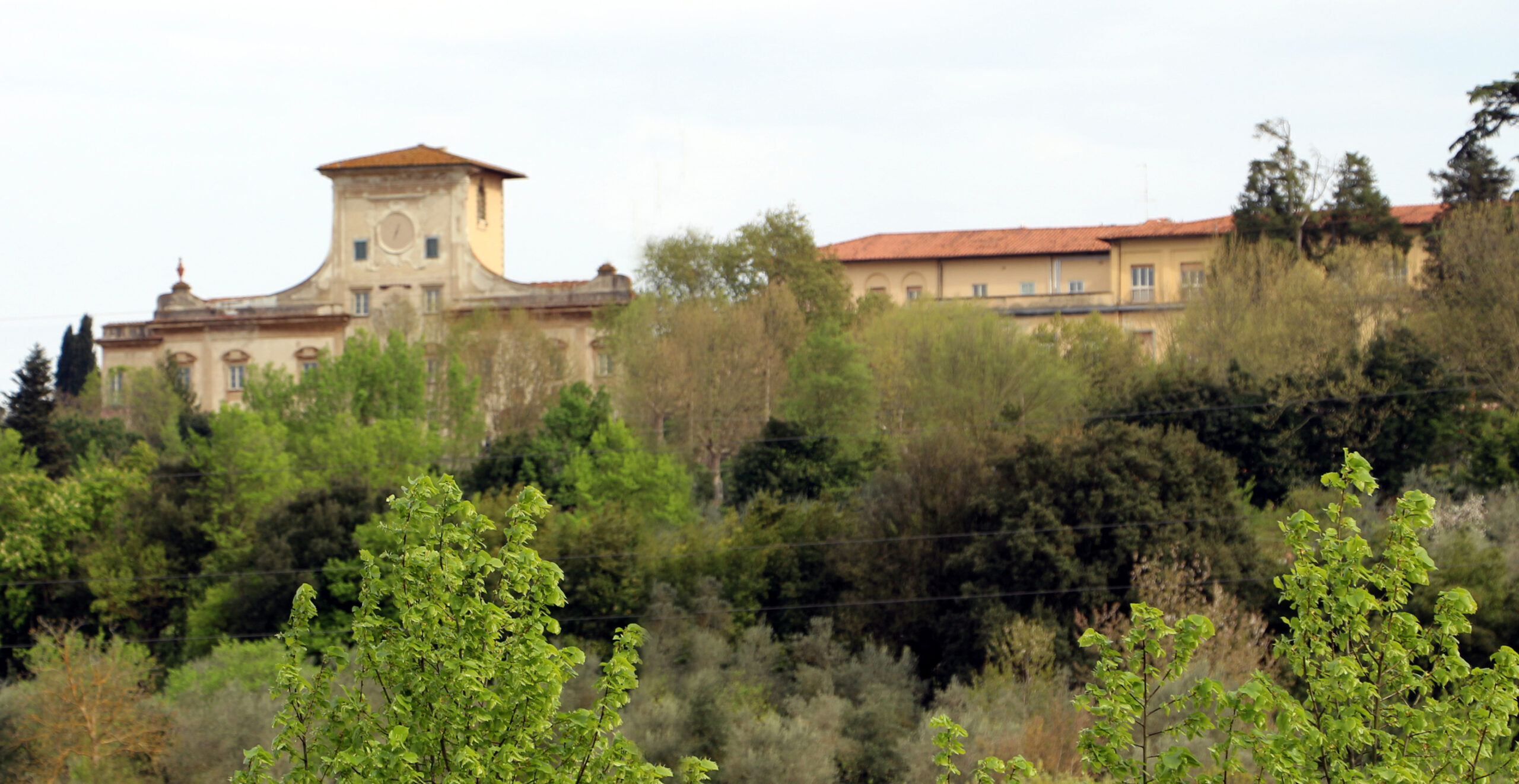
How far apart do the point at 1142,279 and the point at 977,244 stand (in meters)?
7.39

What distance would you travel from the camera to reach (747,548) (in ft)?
122

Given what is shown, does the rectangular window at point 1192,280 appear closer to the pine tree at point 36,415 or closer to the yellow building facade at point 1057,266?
the yellow building facade at point 1057,266

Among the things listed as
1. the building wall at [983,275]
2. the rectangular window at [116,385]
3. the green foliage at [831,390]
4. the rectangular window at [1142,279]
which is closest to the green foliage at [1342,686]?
the green foliage at [831,390]

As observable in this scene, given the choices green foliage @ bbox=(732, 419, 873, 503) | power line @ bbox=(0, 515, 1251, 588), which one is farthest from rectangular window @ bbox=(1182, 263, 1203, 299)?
power line @ bbox=(0, 515, 1251, 588)

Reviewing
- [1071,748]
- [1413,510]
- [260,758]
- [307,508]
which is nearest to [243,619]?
[307,508]

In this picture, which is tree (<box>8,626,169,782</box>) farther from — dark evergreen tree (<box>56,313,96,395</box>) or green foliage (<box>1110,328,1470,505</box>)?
dark evergreen tree (<box>56,313,96,395</box>)

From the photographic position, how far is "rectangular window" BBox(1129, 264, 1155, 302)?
59.6 m

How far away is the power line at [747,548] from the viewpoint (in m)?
33.2

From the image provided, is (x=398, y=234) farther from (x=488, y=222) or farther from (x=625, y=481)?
(x=625, y=481)

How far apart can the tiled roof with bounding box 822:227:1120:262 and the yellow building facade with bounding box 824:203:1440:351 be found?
0.16 feet

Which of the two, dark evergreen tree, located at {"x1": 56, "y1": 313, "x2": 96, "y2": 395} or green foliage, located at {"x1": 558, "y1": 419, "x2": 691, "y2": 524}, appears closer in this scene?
green foliage, located at {"x1": 558, "y1": 419, "x2": 691, "y2": 524}

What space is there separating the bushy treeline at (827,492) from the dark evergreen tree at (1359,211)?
4.06m

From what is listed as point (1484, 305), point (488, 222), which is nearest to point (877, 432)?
point (1484, 305)

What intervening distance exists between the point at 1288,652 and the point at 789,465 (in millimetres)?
33631
